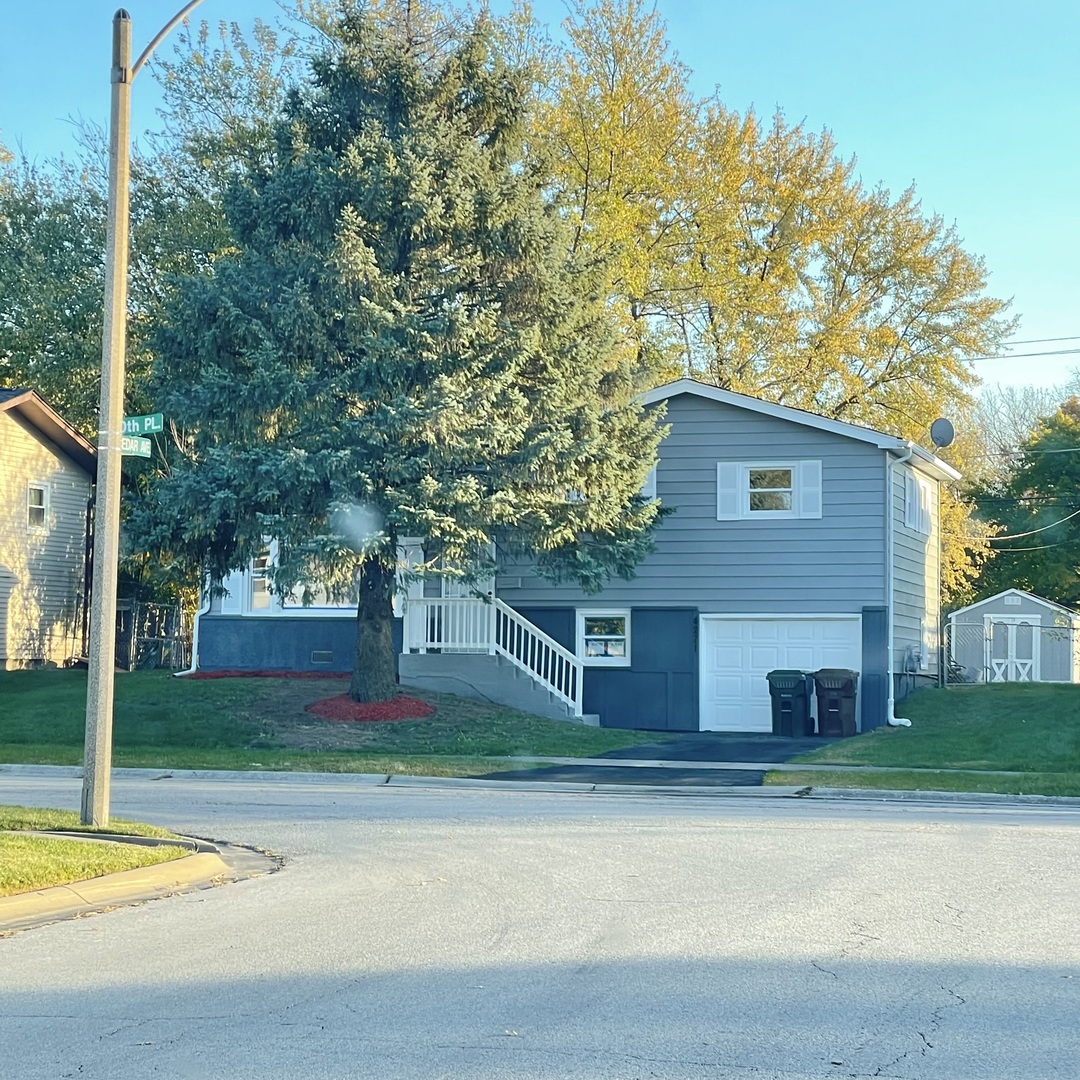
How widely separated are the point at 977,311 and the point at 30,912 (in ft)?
117

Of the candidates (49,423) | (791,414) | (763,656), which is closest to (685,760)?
(763,656)

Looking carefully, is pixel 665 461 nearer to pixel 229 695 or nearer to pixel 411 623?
pixel 411 623

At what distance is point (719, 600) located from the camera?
28.3m

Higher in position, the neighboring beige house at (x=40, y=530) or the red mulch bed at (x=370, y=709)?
the neighboring beige house at (x=40, y=530)

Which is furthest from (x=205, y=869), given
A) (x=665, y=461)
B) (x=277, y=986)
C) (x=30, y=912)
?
(x=665, y=461)

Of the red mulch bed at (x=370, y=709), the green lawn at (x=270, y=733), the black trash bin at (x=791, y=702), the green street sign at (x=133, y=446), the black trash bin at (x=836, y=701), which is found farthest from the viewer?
the black trash bin at (x=791, y=702)

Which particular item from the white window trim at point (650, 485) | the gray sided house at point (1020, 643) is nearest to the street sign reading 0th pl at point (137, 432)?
the white window trim at point (650, 485)

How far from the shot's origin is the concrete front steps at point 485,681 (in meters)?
27.7

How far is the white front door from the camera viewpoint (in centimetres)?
4272

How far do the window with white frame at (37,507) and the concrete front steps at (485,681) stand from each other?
1433cm

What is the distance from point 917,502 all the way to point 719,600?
5.39 m

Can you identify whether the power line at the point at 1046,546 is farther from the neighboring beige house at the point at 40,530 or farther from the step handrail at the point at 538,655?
the neighboring beige house at the point at 40,530

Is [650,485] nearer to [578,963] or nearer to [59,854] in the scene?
[59,854]

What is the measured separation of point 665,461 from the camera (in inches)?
1131
